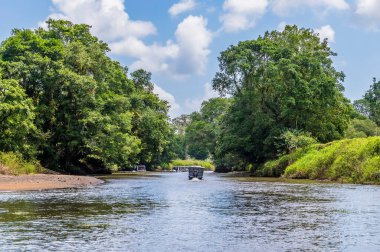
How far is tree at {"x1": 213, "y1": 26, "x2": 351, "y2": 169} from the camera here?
6831cm

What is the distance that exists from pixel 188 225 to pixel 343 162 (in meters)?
37.0

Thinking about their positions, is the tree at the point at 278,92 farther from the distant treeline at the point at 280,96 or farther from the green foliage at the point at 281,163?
the green foliage at the point at 281,163

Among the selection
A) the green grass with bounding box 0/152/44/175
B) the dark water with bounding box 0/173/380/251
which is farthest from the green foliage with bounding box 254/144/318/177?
the dark water with bounding box 0/173/380/251

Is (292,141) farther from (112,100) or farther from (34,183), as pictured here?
(34,183)

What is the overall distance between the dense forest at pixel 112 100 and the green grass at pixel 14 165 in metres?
1.36

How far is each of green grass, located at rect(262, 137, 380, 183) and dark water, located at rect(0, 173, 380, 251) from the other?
20931 mm

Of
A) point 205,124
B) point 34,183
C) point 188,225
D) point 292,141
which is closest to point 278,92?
point 292,141

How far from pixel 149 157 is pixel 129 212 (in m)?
82.8

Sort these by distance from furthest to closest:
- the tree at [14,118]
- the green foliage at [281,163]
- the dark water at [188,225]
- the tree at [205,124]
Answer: the tree at [205,124]
the green foliage at [281,163]
the tree at [14,118]
the dark water at [188,225]

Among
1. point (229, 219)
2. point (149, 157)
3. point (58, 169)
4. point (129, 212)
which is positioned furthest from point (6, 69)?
point (149, 157)

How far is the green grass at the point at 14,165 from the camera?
154ft

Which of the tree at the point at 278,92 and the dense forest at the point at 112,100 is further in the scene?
the tree at the point at 278,92

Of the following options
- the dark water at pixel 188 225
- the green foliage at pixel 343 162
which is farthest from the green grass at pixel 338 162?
the dark water at pixel 188 225

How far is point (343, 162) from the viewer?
51250mm
